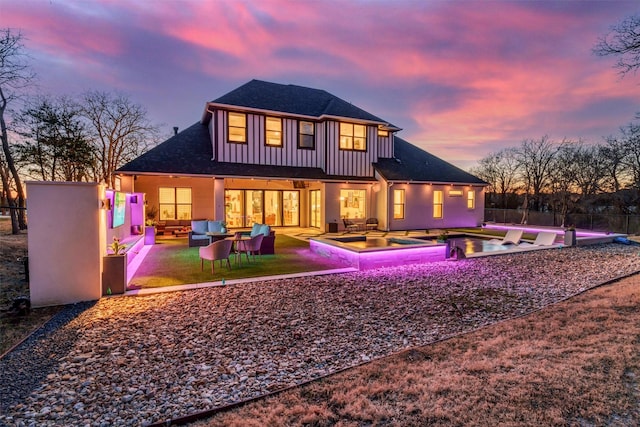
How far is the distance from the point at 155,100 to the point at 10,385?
25.8 meters

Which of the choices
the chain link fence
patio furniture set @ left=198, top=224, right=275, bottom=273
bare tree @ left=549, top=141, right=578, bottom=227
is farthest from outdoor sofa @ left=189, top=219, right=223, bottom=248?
bare tree @ left=549, top=141, right=578, bottom=227

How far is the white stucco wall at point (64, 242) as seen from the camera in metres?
5.19

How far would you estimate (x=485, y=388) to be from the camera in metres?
2.77

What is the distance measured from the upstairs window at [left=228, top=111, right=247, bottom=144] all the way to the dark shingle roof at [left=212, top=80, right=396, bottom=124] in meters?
0.55

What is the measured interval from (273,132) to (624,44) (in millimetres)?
12462

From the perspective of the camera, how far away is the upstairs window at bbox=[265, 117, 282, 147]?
15.2 m

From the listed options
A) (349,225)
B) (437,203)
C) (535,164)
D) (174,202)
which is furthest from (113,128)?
(535,164)

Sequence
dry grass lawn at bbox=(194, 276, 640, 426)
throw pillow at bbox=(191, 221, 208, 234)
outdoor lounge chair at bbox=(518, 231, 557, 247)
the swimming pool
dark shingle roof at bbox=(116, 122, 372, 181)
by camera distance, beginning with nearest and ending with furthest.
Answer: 1. dry grass lawn at bbox=(194, 276, 640, 426)
2. the swimming pool
3. outdoor lounge chair at bbox=(518, 231, 557, 247)
4. throw pillow at bbox=(191, 221, 208, 234)
5. dark shingle roof at bbox=(116, 122, 372, 181)

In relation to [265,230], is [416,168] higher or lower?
higher

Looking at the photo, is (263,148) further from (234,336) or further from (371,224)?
(234,336)

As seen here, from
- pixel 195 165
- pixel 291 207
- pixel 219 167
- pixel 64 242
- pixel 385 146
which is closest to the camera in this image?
pixel 64 242

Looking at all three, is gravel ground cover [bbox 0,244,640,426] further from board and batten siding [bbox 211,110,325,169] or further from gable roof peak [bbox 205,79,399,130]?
gable roof peak [bbox 205,79,399,130]

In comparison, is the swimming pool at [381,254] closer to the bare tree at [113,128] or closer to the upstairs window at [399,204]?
the upstairs window at [399,204]

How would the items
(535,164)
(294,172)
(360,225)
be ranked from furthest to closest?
(535,164)
(360,225)
(294,172)
